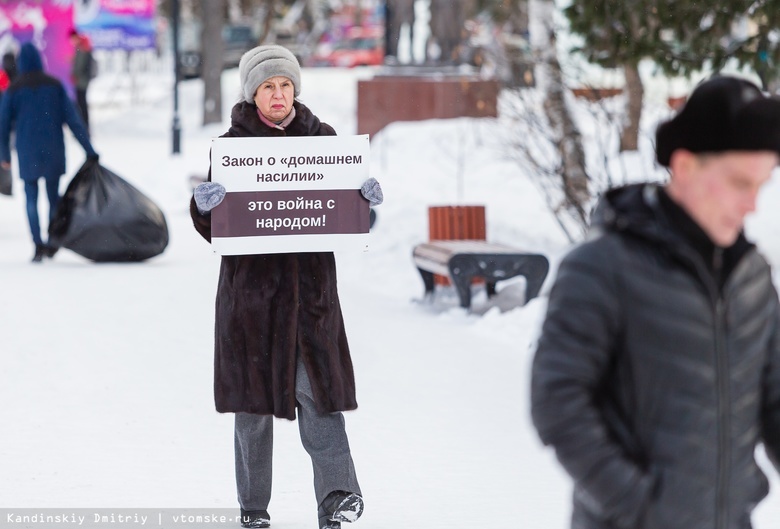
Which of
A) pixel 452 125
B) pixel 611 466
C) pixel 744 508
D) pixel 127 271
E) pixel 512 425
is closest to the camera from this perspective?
pixel 611 466

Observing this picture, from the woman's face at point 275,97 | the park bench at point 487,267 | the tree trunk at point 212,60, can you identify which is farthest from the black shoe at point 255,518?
the tree trunk at point 212,60

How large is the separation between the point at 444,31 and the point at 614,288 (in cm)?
2313

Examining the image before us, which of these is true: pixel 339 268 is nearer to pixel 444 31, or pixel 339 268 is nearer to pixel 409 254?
pixel 409 254

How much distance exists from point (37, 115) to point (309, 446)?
7.40m

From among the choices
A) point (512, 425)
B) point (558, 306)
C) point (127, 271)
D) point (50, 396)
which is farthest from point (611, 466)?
point (127, 271)

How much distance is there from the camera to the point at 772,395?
268 cm

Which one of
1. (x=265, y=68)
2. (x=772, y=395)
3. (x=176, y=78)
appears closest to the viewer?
(x=772, y=395)

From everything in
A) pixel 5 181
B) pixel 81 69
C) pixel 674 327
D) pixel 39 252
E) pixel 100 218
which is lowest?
pixel 39 252

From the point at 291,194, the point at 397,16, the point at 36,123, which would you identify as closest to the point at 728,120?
the point at 291,194

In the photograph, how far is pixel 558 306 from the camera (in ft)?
8.31

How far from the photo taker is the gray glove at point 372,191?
16.6 feet

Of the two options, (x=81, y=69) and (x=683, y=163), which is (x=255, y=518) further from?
(x=81, y=69)

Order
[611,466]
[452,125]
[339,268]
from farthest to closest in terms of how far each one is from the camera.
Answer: [452,125] → [339,268] → [611,466]

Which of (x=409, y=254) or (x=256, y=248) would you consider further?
(x=409, y=254)
